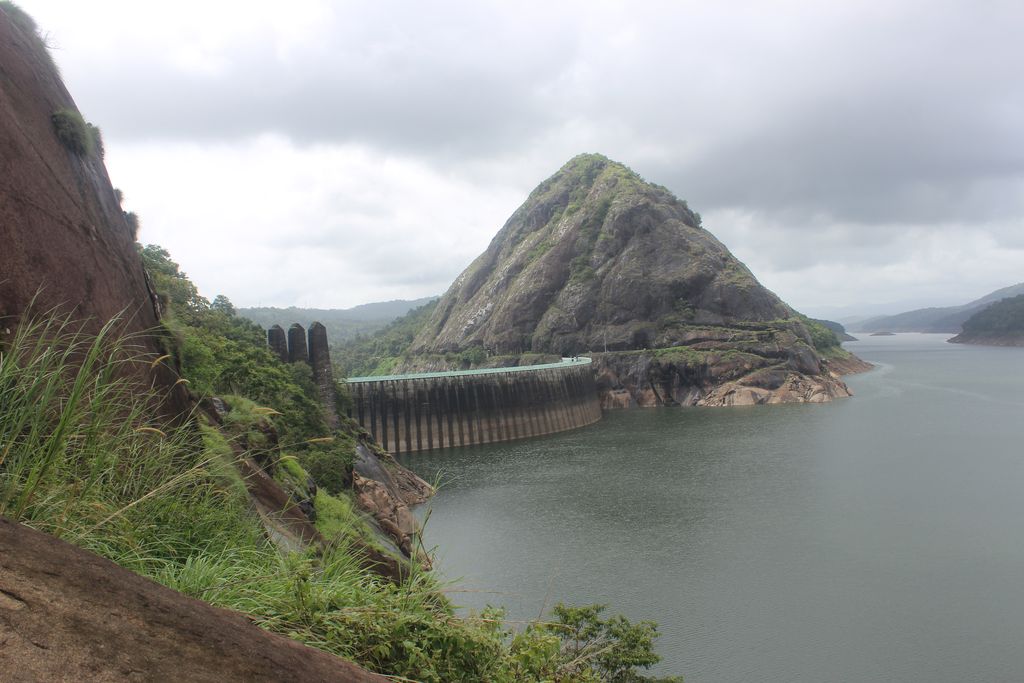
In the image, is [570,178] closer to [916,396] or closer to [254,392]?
[916,396]

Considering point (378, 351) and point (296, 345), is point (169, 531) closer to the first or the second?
point (296, 345)

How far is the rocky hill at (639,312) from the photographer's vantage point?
7269cm

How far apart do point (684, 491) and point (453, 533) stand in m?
11.1

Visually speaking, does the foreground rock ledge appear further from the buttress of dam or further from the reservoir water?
the buttress of dam

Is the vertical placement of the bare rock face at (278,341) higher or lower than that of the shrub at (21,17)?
lower

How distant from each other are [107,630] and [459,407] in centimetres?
4969

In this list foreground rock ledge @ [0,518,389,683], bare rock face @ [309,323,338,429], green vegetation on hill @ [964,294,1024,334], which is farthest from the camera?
green vegetation on hill @ [964,294,1024,334]

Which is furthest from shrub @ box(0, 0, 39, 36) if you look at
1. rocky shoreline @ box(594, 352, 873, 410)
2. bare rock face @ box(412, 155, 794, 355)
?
bare rock face @ box(412, 155, 794, 355)

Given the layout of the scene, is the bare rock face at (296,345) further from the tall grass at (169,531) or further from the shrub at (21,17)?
the tall grass at (169,531)

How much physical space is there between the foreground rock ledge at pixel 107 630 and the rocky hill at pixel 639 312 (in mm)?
68191

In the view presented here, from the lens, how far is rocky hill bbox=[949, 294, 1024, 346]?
14250cm

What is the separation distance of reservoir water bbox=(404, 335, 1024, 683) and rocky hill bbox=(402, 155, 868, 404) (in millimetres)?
23663

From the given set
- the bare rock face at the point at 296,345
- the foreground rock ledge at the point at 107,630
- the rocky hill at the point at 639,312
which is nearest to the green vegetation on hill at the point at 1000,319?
the rocky hill at the point at 639,312

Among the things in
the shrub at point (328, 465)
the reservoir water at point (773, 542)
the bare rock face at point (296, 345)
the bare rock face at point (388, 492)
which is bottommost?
the reservoir water at point (773, 542)
